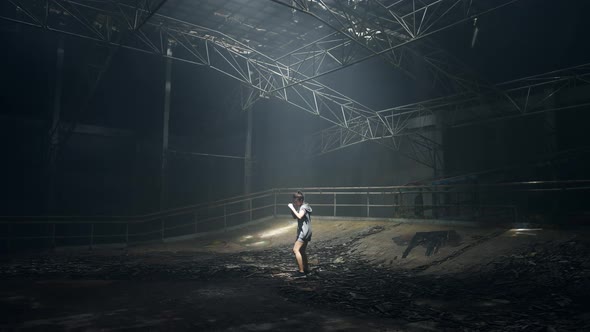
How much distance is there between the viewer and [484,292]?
5.51 metres

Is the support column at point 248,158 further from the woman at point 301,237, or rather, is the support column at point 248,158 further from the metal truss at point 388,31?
the woman at point 301,237

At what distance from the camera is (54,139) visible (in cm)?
1540

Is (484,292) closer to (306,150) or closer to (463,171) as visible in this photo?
(463,171)

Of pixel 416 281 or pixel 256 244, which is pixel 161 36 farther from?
pixel 416 281

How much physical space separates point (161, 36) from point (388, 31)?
894cm

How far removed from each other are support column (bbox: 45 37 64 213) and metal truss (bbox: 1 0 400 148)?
1.82 metres

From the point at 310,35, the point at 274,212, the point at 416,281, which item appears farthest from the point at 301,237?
the point at 310,35

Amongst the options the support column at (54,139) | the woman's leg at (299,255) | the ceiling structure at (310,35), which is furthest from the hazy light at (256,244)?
the support column at (54,139)

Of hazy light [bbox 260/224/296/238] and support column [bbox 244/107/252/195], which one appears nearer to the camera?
hazy light [bbox 260/224/296/238]

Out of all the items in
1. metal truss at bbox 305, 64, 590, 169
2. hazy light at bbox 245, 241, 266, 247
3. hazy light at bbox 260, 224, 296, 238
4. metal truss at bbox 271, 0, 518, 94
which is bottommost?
hazy light at bbox 245, 241, 266, 247

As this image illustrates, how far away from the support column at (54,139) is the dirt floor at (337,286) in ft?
17.6

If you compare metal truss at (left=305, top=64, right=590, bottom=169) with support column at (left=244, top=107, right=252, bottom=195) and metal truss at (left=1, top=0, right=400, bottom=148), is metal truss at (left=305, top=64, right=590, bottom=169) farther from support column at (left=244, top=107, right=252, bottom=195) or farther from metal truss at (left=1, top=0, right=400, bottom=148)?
support column at (left=244, top=107, right=252, bottom=195)

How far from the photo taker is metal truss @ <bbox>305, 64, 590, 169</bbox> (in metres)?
14.6

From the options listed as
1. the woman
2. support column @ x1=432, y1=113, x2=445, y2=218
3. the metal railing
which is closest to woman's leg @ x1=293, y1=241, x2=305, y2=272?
the woman
